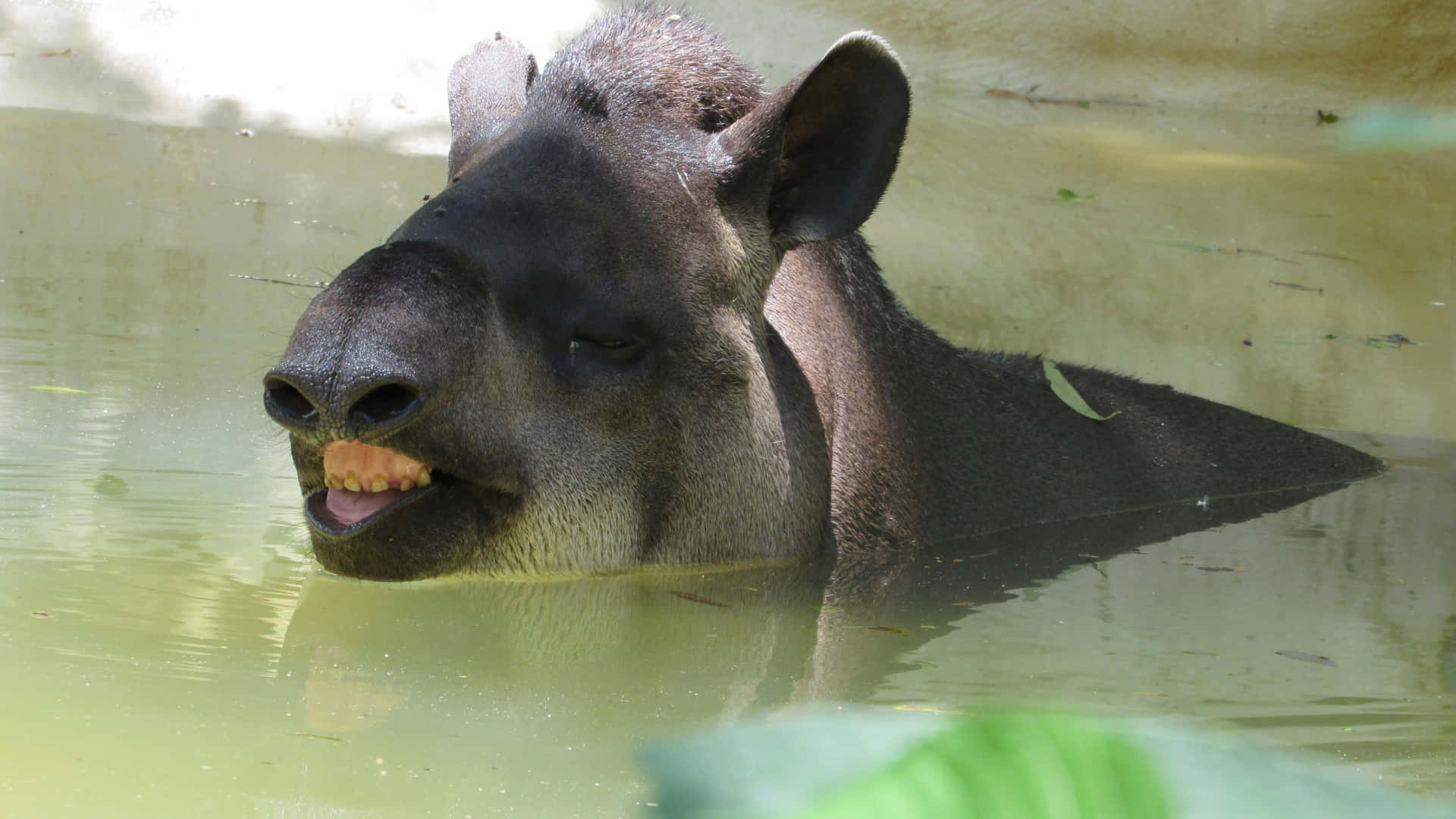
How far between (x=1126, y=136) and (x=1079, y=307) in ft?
20.9

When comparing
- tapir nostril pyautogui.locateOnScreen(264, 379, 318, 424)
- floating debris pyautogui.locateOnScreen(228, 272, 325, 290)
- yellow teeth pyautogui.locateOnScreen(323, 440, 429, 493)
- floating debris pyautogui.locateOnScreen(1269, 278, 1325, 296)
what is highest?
floating debris pyautogui.locateOnScreen(1269, 278, 1325, 296)

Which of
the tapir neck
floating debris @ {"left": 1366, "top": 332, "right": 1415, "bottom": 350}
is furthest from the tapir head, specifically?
floating debris @ {"left": 1366, "top": 332, "right": 1415, "bottom": 350}

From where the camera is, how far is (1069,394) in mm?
5504

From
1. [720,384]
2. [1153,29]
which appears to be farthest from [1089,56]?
[720,384]

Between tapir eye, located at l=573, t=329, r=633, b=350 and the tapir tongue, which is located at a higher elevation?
tapir eye, located at l=573, t=329, r=633, b=350

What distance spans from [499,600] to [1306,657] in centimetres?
190

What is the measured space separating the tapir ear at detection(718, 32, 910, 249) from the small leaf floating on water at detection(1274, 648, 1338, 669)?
1.47m

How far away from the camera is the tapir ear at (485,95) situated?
4.50 meters

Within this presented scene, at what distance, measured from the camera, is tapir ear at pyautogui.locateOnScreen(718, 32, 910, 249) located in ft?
13.6

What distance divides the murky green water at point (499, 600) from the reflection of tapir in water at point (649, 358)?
0.23 metres

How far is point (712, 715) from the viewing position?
128 inches

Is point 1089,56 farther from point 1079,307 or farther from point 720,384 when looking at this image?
point 720,384

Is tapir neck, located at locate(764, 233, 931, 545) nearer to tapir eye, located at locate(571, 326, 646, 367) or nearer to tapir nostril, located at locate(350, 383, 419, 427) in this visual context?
tapir eye, located at locate(571, 326, 646, 367)

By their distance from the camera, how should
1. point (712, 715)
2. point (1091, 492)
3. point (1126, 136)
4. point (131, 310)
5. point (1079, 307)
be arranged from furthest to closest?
1. point (1126, 136)
2. point (1079, 307)
3. point (131, 310)
4. point (1091, 492)
5. point (712, 715)
